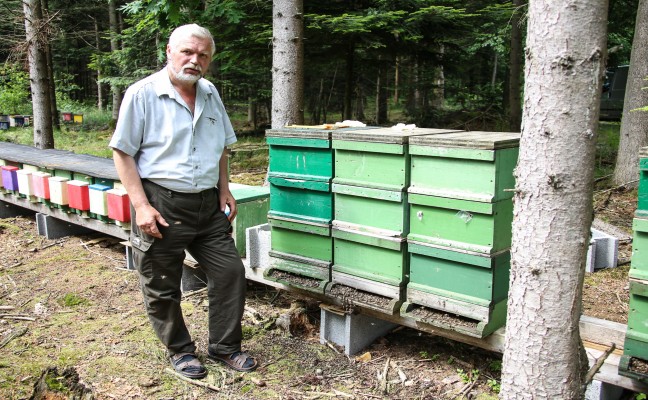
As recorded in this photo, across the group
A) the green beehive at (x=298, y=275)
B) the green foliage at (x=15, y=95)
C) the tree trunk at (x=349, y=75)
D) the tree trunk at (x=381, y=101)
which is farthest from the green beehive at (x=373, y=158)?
the green foliage at (x=15, y=95)

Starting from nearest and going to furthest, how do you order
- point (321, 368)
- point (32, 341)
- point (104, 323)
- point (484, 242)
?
point (484, 242), point (321, 368), point (32, 341), point (104, 323)

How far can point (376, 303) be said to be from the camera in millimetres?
3658

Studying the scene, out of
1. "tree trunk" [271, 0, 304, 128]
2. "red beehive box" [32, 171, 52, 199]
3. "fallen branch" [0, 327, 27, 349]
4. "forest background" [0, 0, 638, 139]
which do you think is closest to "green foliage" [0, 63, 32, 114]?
"forest background" [0, 0, 638, 139]

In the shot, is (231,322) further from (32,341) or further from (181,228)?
(32,341)

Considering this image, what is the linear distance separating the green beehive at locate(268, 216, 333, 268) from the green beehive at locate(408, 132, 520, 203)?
777mm

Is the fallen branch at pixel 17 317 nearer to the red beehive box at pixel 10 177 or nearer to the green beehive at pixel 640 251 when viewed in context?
the red beehive box at pixel 10 177

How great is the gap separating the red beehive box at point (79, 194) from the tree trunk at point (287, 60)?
1.95 metres

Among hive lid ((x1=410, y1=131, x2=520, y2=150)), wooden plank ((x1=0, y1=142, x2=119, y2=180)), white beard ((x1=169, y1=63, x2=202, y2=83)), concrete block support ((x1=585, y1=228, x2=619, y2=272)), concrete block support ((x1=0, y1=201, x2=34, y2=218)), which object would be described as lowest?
concrete block support ((x1=0, y1=201, x2=34, y2=218))

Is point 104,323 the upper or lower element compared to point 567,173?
lower

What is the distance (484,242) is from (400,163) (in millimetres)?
665

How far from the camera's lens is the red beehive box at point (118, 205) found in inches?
205

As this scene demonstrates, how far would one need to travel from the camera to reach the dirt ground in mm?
3494

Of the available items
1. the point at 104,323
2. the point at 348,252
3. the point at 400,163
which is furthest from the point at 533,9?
the point at 104,323

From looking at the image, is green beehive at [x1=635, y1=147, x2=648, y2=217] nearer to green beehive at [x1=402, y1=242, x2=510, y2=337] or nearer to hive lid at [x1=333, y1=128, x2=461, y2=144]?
green beehive at [x1=402, y1=242, x2=510, y2=337]
